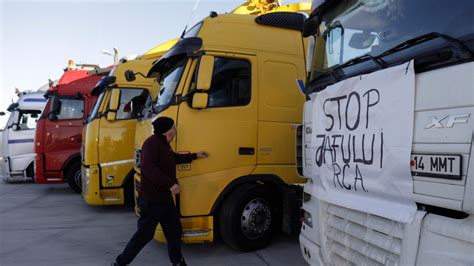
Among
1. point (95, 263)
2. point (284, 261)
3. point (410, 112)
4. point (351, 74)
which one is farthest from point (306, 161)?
point (95, 263)

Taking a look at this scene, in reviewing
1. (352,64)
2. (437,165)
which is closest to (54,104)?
(352,64)

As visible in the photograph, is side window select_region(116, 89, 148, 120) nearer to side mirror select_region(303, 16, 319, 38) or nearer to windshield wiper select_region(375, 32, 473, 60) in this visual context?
side mirror select_region(303, 16, 319, 38)

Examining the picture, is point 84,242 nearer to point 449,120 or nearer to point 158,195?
point 158,195

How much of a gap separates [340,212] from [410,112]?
96cm

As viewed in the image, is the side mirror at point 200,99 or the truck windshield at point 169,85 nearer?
the side mirror at point 200,99

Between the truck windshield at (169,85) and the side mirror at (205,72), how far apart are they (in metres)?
0.33

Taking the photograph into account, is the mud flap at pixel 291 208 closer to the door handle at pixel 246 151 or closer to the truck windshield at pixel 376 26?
the door handle at pixel 246 151

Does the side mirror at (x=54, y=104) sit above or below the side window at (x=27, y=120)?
above

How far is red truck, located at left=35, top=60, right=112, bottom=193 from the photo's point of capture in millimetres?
9875

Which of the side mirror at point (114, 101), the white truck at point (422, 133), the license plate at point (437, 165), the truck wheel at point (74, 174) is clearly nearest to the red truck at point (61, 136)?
the truck wheel at point (74, 174)

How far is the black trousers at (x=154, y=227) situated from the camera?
166 inches

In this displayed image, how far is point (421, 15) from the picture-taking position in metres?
2.35

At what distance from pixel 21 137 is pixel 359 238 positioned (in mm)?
11809

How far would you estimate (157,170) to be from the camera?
4.18 metres
